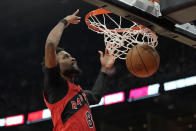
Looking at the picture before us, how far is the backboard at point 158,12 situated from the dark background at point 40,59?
4.30 m

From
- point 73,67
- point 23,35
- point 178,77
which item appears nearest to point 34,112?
point 23,35

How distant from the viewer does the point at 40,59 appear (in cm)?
859

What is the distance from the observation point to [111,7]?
2279 millimetres

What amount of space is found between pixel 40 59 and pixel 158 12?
6361 mm

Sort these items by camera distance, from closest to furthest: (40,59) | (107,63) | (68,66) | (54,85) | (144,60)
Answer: (54,85) < (68,66) < (144,60) < (107,63) < (40,59)

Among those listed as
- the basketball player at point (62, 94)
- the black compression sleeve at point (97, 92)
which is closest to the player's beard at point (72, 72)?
the basketball player at point (62, 94)

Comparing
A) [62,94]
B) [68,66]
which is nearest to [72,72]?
[68,66]

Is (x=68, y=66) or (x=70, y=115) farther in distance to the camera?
(x=68, y=66)

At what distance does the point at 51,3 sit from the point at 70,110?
5.12 metres

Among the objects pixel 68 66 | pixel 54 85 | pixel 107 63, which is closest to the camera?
pixel 54 85

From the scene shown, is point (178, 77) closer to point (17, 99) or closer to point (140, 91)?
point (140, 91)

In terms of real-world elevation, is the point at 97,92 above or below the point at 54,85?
below

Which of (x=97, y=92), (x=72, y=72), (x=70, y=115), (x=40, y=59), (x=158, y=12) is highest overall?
(x=158, y=12)

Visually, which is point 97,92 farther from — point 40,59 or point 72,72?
point 40,59
